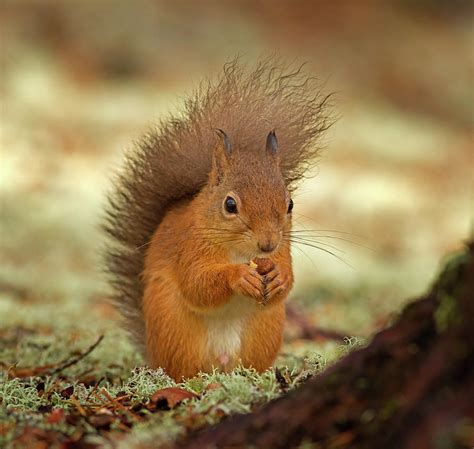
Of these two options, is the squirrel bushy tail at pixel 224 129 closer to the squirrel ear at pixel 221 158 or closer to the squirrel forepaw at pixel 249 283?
the squirrel ear at pixel 221 158

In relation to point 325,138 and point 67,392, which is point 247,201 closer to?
point 67,392

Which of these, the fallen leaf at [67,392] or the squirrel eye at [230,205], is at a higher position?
the squirrel eye at [230,205]

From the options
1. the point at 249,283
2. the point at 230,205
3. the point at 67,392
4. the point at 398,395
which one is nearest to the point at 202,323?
the point at 249,283

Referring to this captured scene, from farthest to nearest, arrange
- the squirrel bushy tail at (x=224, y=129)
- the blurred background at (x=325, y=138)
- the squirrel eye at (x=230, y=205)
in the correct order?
the blurred background at (x=325, y=138) < the squirrel bushy tail at (x=224, y=129) < the squirrel eye at (x=230, y=205)

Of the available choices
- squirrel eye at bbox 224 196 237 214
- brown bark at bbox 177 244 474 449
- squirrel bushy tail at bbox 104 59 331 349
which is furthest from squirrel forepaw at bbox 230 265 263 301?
brown bark at bbox 177 244 474 449

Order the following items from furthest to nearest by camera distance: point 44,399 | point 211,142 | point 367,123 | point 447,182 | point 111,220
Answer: point 367,123 → point 447,182 → point 111,220 → point 211,142 → point 44,399

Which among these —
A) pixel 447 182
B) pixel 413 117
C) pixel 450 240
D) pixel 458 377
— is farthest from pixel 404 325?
pixel 413 117

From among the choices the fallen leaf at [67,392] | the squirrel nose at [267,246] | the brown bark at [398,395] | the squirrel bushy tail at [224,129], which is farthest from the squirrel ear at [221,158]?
the brown bark at [398,395]

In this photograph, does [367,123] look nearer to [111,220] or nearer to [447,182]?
[447,182]
